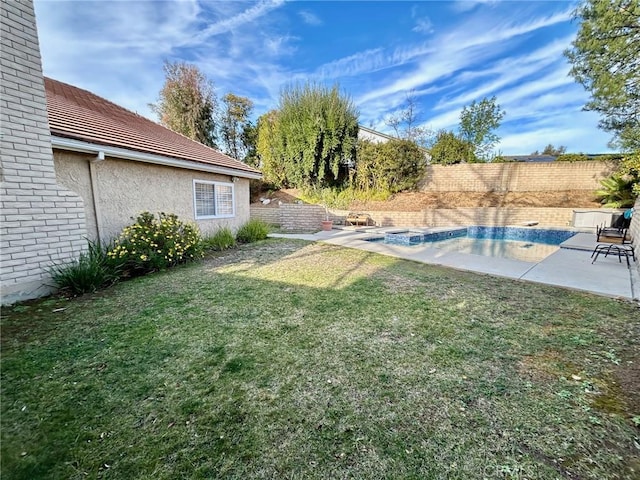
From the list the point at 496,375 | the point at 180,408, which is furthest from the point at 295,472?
the point at 496,375

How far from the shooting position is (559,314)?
4082mm

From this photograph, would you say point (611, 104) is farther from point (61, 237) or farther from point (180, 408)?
point (61, 237)

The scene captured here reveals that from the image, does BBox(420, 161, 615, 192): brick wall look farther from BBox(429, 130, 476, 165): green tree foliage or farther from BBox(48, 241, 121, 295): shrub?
BBox(48, 241, 121, 295): shrub

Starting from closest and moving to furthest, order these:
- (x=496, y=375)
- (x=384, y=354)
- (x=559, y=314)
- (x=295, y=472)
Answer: (x=295, y=472)
(x=496, y=375)
(x=384, y=354)
(x=559, y=314)

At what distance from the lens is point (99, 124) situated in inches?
278

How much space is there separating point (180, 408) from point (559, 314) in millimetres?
5172

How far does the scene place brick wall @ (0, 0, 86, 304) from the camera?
163 inches

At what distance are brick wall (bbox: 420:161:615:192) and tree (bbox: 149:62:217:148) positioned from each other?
17.3m

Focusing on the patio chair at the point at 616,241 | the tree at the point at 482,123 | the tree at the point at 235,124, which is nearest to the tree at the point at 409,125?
the tree at the point at 482,123

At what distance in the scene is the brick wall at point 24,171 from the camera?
13.6 feet

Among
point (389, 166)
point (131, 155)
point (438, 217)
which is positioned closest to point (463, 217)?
point (438, 217)

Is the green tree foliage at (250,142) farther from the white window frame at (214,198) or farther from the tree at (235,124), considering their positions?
the white window frame at (214,198)

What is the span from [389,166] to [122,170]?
1428 cm

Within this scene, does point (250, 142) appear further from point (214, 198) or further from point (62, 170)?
point (62, 170)
